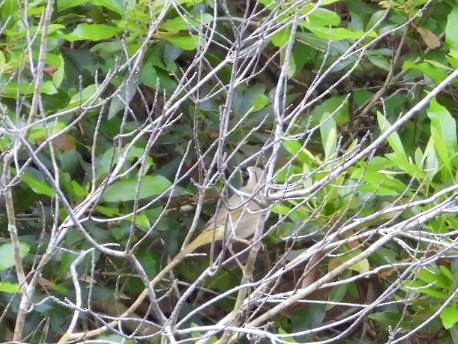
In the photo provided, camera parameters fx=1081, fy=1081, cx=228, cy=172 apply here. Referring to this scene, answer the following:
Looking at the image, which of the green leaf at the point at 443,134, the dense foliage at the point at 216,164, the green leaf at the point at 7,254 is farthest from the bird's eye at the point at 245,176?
the green leaf at the point at 7,254

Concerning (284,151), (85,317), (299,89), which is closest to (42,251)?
(85,317)

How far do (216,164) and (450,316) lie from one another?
82cm

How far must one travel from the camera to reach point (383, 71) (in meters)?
4.00

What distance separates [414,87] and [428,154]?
729 millimetres

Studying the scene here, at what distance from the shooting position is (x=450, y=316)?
120 inches

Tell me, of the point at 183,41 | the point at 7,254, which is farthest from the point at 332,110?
the point at 7,254

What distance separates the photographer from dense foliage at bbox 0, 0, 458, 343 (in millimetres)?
2738

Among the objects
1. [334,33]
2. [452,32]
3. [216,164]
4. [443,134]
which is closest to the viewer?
[216,164]

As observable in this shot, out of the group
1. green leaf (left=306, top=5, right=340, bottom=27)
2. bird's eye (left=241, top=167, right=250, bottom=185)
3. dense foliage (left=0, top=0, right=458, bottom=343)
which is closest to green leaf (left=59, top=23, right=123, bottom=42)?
dense foliage (left=0, top=0, right=458, bottom=343)

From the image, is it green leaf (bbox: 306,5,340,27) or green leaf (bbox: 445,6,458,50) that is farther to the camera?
green leaf (bbox: 445,6,458,50)

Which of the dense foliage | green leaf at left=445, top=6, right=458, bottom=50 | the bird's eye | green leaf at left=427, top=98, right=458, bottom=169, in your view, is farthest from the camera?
the bird's eye

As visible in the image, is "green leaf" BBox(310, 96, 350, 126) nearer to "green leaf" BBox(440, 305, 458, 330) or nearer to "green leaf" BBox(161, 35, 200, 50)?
"green leaf" BBox(161, 35, 200, 50)

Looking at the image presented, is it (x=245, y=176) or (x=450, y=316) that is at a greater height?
(x=450, y=316)

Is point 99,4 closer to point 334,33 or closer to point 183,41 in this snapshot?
point 183,41
